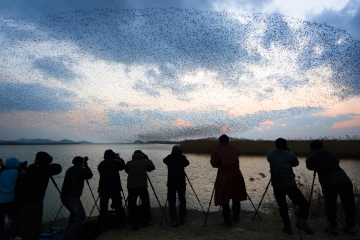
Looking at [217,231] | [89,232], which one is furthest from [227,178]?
[89,232]

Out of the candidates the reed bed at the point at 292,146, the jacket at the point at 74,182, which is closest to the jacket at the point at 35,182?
the jacket at the point at 74,182

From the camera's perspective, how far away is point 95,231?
677 cm

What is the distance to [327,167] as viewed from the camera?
6414 millimetres

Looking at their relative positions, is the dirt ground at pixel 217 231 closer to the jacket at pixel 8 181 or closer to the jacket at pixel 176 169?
the jacket at pixel 176 169

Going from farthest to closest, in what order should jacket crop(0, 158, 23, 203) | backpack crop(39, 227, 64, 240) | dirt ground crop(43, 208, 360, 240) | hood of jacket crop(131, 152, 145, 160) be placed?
hood of jacket crop(131, 152, 145, 160) < dirt ground crop(43, 208, 360, 240) < jacket crop(0, 158, 23, 203) < backpack crop(39, 227, 64, 240)

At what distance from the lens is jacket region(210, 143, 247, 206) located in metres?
7.30

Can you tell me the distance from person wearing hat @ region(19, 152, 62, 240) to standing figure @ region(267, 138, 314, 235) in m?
5.23

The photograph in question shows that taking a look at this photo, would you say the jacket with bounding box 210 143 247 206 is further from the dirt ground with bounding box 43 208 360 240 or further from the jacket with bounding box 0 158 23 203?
the jacket with bounding box 0 158 23 203

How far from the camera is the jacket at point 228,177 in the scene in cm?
730

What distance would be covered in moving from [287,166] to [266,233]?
6.09 ft

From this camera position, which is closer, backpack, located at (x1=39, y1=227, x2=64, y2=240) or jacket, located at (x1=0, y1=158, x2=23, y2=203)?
backpack, located at (x1=39, y1=227, x2=64, y2=240)

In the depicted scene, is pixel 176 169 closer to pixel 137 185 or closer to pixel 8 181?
pixel 137 185

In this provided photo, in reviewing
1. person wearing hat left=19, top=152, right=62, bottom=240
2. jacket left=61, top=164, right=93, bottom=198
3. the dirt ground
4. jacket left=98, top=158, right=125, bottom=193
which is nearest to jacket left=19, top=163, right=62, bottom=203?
person wearing hat left=19, top=152, right=62, bottom=240

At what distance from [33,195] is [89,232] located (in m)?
1.60
